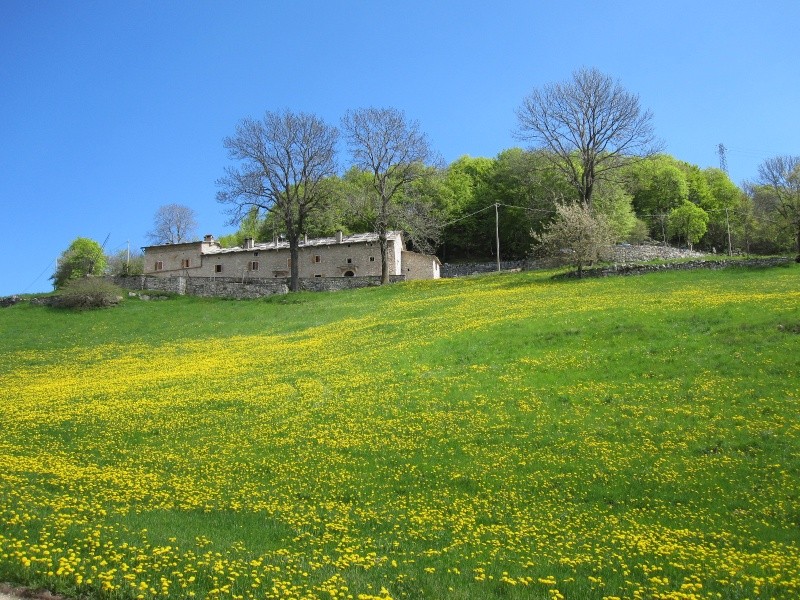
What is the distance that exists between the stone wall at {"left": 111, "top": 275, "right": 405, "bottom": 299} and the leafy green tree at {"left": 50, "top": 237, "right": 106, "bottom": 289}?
1286 centimetres

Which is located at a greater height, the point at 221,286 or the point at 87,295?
the point at 221,286

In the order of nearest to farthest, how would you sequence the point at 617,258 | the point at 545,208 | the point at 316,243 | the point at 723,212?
the point at 617,258 → the point at 316,243 → the point at 545,208 → the point at 723,212

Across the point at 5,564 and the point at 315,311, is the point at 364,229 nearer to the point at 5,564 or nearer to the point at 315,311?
the point at 315,311

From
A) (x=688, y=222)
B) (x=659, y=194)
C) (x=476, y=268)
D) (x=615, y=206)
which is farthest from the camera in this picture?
(x=659, y=194)

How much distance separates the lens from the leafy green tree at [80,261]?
83.0 m

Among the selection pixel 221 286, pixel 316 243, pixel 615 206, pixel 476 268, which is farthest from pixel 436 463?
pixel 615 206

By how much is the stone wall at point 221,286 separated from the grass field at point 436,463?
27561 millimetres

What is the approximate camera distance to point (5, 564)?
998 centimetres

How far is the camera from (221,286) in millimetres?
63625

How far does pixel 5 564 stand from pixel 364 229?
288 ft

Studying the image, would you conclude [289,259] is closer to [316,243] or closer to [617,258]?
[316,243]

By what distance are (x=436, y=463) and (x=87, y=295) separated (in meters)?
45.9

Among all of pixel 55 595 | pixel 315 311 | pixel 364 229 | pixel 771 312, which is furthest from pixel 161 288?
pixel 55 595

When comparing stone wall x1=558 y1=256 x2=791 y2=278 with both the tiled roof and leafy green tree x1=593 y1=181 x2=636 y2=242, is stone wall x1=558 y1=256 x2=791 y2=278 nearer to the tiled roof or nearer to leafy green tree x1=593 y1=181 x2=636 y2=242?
leafy green tree x1=593 y1=181 x2=636 y2=242
